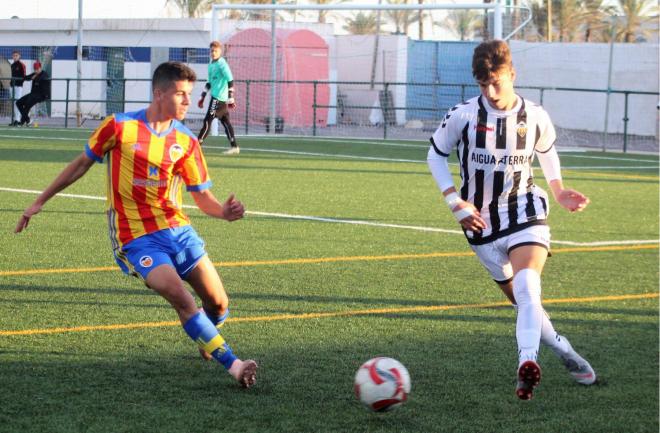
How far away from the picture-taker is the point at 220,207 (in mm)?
6070

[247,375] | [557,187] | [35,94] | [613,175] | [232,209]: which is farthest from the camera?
[35,94]

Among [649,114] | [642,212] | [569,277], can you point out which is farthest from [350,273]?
[649,114]

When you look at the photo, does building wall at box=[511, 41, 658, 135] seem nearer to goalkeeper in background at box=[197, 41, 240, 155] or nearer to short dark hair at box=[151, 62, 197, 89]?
goalkeeper in background at box=[197, 41, 240, 155]

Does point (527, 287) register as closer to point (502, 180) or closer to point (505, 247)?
point (505, 247)

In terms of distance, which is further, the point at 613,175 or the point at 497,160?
the point at 613,175

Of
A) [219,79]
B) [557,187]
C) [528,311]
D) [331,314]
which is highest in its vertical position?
[219,79]

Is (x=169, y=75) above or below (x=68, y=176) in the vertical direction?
above

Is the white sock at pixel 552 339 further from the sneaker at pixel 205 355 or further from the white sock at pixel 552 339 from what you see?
the sneaker at pixel 205 355

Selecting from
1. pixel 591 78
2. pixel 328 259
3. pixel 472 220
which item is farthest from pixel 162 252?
pixel 591 78

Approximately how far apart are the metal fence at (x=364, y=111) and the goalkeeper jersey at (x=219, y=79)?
989 centimetres

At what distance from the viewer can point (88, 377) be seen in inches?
231

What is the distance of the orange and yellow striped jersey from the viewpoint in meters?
5.98

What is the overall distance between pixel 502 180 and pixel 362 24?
64865mm

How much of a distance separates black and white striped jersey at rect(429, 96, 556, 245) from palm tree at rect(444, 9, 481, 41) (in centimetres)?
6229
